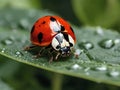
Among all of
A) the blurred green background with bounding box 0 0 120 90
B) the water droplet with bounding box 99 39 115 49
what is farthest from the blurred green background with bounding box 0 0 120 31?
the water droplet with bounding box 99 39 115 49

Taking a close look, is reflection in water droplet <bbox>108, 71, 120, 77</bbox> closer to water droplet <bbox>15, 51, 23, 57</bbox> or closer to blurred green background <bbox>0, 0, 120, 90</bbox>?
water droplet <bbox>15, 51, 23, 57</bbox>

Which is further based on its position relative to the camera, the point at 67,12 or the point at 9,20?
the point at 67,12

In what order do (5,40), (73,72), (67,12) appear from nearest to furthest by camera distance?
(73,72), (5,40), (67,12)

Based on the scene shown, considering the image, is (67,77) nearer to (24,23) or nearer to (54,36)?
(24,23)

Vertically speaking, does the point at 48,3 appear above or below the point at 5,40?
above

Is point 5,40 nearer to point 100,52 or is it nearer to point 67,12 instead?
point 100,52

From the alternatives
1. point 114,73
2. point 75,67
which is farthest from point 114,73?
point 75,67

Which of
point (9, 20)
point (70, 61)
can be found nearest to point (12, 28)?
point (9, 20)
